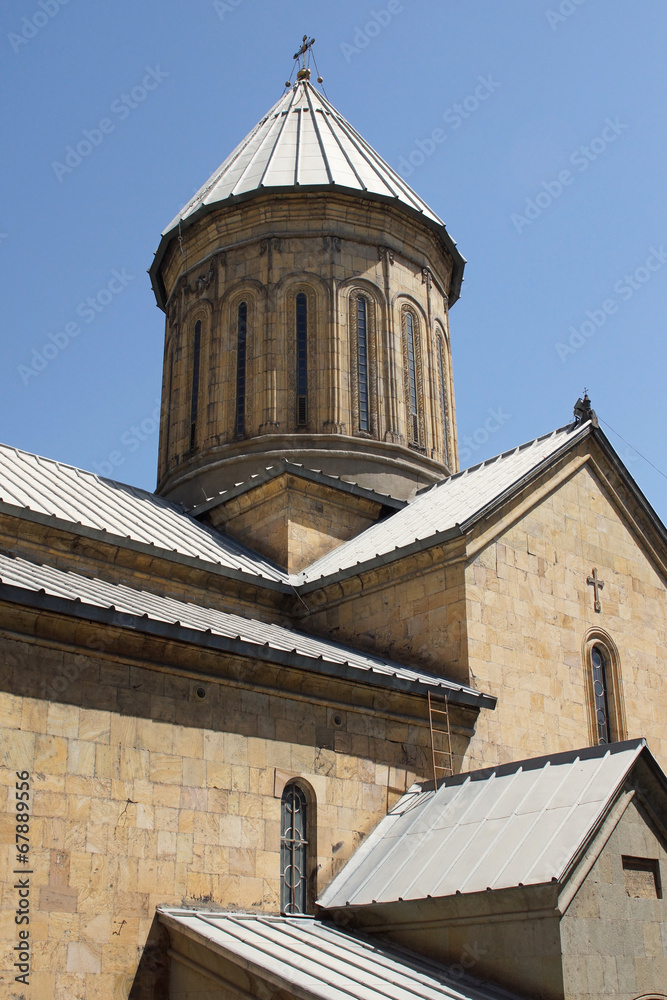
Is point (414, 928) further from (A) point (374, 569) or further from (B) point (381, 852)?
(A) point (374, 569)

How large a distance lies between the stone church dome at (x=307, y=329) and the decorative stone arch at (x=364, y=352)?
0.08ft

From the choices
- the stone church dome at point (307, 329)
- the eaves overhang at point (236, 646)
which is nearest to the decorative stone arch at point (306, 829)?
the eaves overhang at point (236, 646)

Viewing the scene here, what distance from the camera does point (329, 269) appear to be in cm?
1762

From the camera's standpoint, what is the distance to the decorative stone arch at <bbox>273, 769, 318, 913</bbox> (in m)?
9.63

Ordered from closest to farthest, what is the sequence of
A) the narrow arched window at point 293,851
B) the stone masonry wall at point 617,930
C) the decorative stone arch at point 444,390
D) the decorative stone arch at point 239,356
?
1. the stone masonry wall at point 617,930
2. the narrow arched window at point 293,851
3. the decorative stone arch at point 239,356
4. the decorative stone arch at point 444,390

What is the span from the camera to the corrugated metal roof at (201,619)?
30.6 feet

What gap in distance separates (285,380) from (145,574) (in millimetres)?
5480

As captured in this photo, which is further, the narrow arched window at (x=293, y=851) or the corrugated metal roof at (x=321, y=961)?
the narrow arched window at (x=293, y=851)

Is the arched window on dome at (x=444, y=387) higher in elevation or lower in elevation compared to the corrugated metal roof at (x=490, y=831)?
higher

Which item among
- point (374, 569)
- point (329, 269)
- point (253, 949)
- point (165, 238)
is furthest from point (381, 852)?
point (165, 238)

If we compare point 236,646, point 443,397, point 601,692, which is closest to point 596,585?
point 601,692

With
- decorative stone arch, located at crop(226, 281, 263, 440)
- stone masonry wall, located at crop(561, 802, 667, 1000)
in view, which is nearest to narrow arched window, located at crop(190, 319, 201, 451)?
decorative stone arch, located at crop(226, 281, 263, 440)

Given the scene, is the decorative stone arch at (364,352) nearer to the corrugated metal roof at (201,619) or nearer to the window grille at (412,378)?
the window grille at (412,378)

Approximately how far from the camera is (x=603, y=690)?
1328 cm
